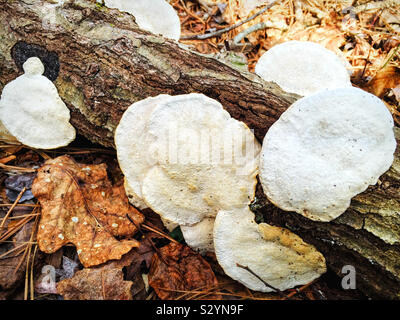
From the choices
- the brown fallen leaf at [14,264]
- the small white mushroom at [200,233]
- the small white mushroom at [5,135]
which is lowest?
the brown fallen leaf at [14,264]

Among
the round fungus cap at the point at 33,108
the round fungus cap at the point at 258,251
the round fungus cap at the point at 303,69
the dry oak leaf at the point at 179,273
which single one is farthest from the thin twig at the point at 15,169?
the round fungus cap at the point at 303,69

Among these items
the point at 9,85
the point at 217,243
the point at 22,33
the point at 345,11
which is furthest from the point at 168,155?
the point at 345,11

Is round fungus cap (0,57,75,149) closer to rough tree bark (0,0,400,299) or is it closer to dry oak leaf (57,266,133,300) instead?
rough tree bark (0,0,400,299)

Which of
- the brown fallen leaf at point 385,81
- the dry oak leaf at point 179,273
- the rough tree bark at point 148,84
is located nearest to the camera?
the rough tree bark at point 148,84

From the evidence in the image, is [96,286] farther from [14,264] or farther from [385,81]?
[385,81]

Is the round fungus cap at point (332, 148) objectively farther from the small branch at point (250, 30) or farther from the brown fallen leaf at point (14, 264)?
the small branch at point (250, 30)

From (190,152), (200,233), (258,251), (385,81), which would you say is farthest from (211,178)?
(385,81)
